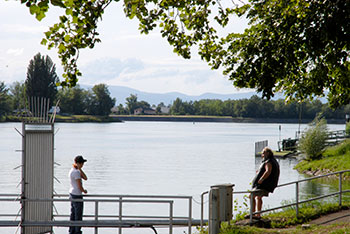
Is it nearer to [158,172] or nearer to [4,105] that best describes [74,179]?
[158,172]

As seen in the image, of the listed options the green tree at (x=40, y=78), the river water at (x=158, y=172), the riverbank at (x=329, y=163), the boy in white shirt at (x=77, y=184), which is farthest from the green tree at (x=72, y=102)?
the boy in white shirt at (x=77, y=184)

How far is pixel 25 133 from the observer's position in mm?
11781

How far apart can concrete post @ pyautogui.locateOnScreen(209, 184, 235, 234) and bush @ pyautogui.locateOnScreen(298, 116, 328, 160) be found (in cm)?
3474

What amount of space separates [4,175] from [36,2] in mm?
38711

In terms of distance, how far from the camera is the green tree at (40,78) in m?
150

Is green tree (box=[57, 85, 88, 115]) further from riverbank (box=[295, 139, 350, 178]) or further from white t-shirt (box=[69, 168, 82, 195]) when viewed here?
white t-shirt (box=[69, 168, 82, 195])

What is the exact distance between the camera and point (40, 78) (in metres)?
151

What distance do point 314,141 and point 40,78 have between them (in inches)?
4642

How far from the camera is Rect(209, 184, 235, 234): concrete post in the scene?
10.8 m

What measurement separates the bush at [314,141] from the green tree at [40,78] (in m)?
114

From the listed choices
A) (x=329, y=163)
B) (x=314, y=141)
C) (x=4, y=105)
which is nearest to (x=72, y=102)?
(x=4, y=105)

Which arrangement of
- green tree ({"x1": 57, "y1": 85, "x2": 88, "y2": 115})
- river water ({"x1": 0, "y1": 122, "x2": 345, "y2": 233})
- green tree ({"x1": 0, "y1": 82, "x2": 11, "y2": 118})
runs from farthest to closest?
green tree ({"x1": 57, "y1": 85, "x2": 88, "y2": 115}) < green tree ({"x1": 0, "y1": 82, "x2": 11, "y2": 118}) < river water ({"x1": 0, "y1": 122, "x2": 345, "y2": 233})

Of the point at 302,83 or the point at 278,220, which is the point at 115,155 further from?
the point at 278,220

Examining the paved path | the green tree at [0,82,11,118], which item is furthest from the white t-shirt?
the green tree at [0,82,11,118]
